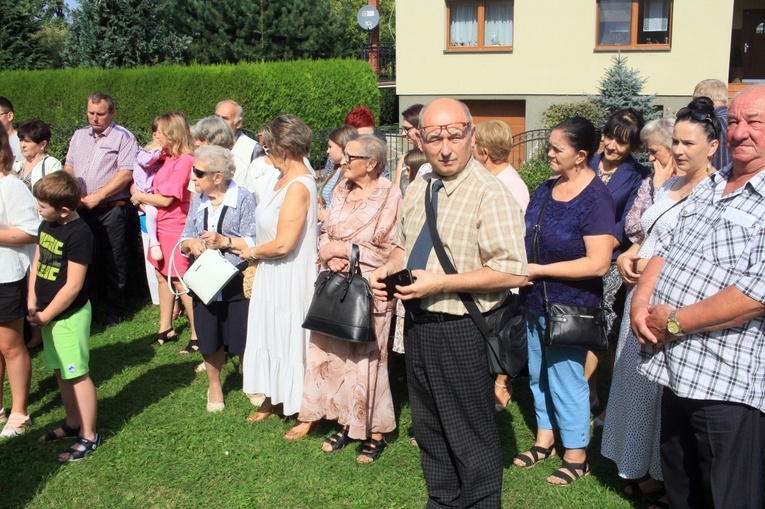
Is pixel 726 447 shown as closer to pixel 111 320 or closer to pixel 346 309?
pixel 346 309

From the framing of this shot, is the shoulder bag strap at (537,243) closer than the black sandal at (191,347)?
Yes

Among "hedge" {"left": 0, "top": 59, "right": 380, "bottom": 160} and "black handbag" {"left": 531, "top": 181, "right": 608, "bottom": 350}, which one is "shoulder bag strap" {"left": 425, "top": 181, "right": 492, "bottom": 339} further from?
"hedge" {"left": 0, "top": 59, "right": 380, "bottom": 160}

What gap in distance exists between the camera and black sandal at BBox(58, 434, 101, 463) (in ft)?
15.8

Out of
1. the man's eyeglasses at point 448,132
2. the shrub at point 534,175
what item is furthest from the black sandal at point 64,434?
the shrub at point 534,175

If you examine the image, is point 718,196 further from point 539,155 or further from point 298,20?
point 298,20

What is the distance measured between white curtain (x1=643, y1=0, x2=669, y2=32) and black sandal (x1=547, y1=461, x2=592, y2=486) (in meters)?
17.4

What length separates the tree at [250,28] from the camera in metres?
29.4

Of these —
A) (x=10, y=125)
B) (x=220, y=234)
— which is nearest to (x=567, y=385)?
(x=220, y=234)

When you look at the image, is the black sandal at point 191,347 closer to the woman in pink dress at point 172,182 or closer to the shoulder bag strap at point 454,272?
the woman in pink dress at point 172,182

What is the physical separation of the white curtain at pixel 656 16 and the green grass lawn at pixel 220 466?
Answer: 1597 cm

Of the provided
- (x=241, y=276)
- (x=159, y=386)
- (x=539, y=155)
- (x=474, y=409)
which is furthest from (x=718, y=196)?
(x=539, y=155)

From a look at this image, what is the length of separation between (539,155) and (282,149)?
41.6 ft

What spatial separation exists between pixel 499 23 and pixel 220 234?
1777 cm

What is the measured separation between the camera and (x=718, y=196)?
301 centimetres
